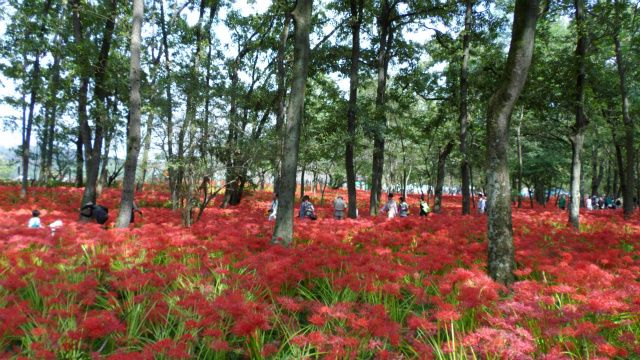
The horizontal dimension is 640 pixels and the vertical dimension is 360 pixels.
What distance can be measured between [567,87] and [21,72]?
77.4ft

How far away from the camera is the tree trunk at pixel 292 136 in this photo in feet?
24.6

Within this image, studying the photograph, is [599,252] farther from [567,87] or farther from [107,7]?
[107,7]

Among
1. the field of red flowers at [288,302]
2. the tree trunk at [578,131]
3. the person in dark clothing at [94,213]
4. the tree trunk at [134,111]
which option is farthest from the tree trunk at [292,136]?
the tree trunk at [578,131]

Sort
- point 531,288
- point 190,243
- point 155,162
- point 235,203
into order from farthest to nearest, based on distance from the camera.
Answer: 1. point 235,203
2. point 155,162
3. point 190,243
4. point 531,288

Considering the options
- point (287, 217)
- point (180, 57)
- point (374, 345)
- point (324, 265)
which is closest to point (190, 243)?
point (287, 217)

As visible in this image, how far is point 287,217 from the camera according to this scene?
753 centimetres

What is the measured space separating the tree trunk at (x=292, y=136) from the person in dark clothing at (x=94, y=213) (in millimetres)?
6144

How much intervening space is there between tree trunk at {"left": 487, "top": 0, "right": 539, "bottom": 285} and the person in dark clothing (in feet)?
33.4

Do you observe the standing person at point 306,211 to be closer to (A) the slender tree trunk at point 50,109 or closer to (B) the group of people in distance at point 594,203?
(A) the slender tree trunk at point 50,109

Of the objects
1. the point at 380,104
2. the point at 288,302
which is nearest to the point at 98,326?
the point at 288,302

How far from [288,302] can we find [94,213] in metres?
9.13

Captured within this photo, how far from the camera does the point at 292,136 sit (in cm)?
750

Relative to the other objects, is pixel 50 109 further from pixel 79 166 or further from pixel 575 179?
pixel 575 179

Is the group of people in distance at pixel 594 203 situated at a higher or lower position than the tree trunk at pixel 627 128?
lower
